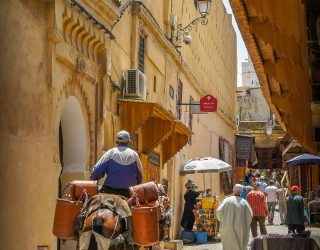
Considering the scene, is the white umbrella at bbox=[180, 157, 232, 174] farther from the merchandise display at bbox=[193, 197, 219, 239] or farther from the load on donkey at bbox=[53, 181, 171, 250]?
the load on donkey at bbox=[53, 181, 171, 250]

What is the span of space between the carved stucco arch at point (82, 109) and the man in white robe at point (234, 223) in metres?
2.94

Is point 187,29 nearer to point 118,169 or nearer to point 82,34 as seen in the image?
point 82,34

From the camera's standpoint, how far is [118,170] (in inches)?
301

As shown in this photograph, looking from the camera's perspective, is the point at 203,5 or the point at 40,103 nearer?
the point at 40,103

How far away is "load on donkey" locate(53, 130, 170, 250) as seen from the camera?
22.2ft

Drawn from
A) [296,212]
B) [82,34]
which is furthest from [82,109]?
[296,212]

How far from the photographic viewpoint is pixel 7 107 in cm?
733

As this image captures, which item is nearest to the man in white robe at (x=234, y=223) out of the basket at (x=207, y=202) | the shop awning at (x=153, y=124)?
the shop awning at (x=153, y=124)

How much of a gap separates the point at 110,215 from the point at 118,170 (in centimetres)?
94

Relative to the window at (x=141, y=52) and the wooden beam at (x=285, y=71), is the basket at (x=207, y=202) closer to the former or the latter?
the window at (x=141, y=52)

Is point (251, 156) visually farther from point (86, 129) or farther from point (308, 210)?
point (86, 129)

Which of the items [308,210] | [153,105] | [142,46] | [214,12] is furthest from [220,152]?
[153,105]

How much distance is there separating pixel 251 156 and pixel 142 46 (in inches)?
903

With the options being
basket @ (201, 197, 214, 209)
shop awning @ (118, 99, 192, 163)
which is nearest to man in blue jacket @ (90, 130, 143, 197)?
shop awning @ (118, 99, 192, 163)
